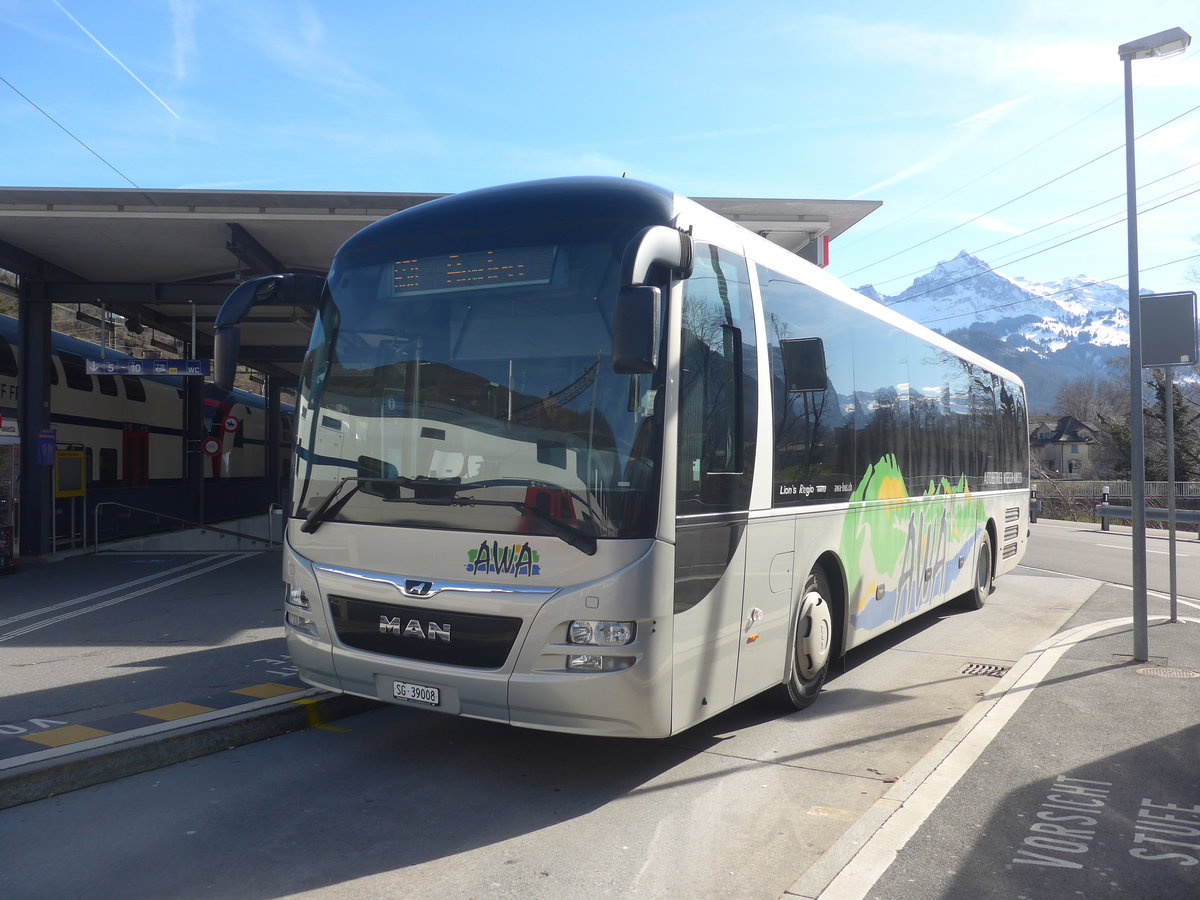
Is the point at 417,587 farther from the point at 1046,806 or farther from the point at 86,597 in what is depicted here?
the point at 86,597

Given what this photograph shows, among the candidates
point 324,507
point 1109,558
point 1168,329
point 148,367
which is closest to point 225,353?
point 324,507

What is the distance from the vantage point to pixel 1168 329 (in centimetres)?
920

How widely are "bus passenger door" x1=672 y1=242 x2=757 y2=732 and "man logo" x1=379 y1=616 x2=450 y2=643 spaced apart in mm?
1251

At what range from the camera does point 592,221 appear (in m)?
5.31

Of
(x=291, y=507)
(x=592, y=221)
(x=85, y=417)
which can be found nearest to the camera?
(x=592, y=221)

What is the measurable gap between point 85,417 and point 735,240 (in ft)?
54.2

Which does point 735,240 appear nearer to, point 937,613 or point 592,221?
point 592,221

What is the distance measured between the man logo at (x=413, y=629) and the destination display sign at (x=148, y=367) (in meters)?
12.5

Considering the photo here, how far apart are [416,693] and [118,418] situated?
17.4 meters

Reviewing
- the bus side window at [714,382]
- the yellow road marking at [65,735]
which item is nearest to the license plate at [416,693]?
the bus side window at [714,382]

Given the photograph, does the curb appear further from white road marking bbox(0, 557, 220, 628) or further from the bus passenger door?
white road marking bbox(0, 557, 220, 628)

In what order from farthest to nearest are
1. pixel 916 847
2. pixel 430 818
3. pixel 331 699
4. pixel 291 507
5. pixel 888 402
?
pixel 888 402, pixel 331 699, pixel 291 507, pixel 430 818, pixel 916 847

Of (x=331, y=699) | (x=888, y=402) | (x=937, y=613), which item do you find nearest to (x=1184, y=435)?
(x=937, y=613)

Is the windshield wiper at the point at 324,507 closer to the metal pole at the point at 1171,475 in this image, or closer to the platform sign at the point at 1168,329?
the metal pole at the point at 1171,475
